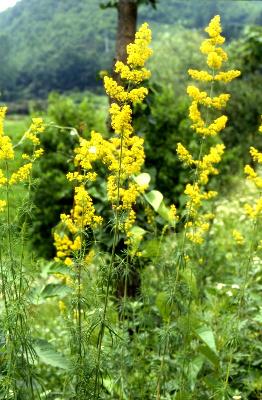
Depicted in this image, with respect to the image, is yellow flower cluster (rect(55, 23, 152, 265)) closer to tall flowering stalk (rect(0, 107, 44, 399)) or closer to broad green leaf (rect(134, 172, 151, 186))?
tall flowering stalk (rect(0, 107, 44, 399))

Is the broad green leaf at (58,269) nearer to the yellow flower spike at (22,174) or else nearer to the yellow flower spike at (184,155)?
the yellow flower spike at (22,174)

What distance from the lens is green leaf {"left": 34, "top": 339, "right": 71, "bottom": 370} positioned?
10.8ft

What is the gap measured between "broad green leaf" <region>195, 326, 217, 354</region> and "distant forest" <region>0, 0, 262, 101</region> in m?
91.6

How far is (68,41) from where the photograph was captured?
9831 cm

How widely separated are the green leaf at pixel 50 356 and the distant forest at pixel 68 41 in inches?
3605

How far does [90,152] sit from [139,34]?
0.55 meters

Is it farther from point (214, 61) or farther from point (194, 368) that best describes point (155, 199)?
point (214, 61)

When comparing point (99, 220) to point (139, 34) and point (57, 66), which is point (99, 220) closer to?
point (139, 34)

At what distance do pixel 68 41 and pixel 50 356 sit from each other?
325ft

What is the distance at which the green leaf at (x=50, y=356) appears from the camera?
3.29m

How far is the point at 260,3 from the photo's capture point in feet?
306

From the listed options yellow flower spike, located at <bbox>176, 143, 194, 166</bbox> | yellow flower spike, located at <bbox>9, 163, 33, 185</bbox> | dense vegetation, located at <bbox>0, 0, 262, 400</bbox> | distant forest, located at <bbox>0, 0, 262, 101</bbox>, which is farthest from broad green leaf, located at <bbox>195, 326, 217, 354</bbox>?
distant forest, located at <bbox>0, 0, 262, 101</bbox>

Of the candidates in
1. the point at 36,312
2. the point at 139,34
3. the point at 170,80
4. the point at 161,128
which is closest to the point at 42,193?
the point at 161,128

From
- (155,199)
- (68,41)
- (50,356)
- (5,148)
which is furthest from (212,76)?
(68,41)
